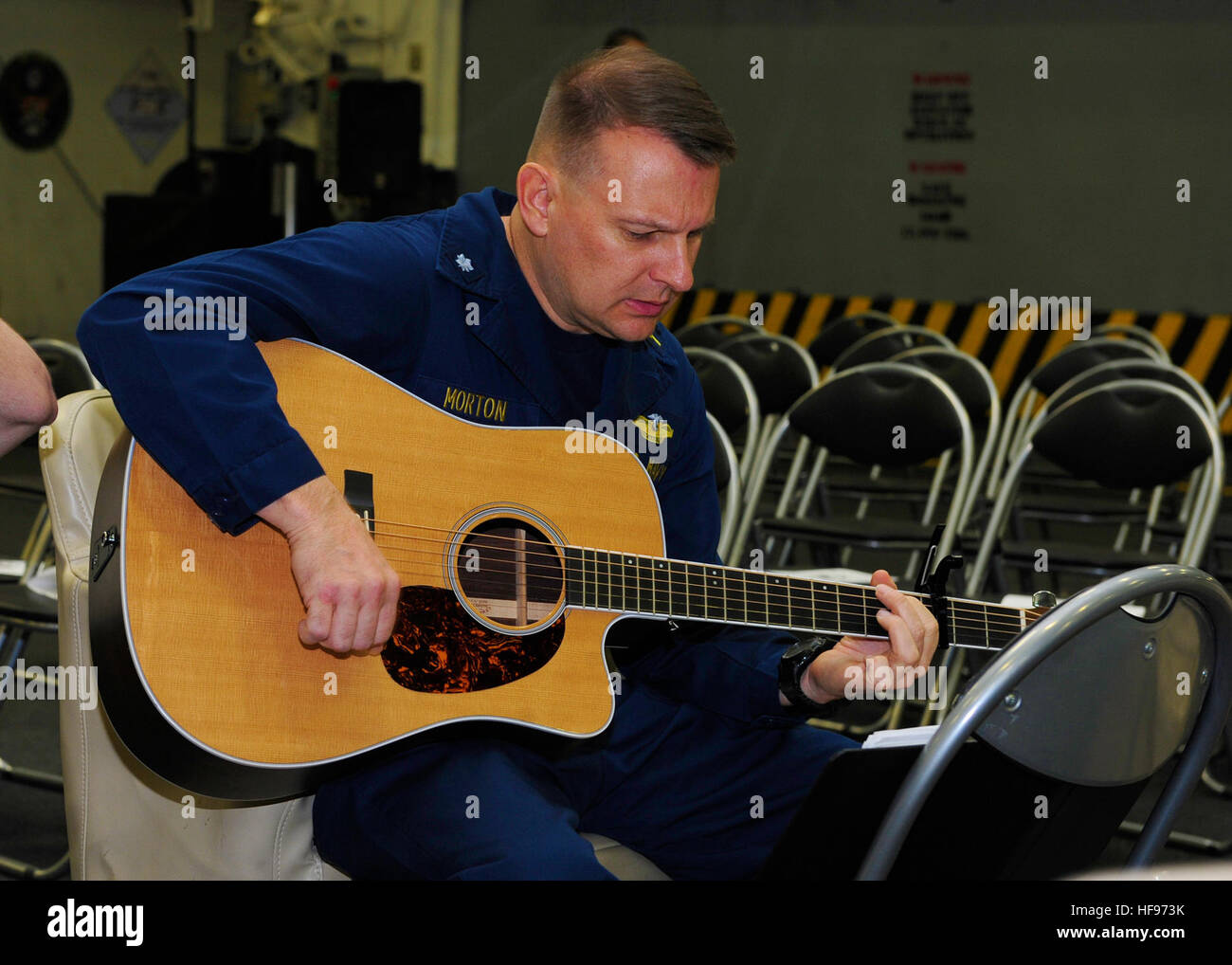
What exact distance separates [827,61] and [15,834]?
25.1ft

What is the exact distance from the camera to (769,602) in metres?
1.61

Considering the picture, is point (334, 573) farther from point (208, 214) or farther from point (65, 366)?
point (208, 214)

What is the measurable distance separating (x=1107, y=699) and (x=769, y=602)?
479 mm

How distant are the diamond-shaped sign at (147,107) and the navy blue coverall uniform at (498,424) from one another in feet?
30.3

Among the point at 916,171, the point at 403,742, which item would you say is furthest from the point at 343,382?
the point at 916,171

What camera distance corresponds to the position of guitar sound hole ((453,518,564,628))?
4.85 ft

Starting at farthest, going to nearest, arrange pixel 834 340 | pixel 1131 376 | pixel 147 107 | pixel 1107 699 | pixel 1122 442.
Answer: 1. pixel 147 107
2. pixel 834 340
3. pixel 1131 376
4. pixel 1122 442
5. pixel 1107 699

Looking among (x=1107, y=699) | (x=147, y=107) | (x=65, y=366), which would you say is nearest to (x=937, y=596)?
(x=1107, y=699)

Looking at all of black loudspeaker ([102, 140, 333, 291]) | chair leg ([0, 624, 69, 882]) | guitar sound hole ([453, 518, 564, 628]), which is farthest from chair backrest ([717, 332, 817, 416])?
black loudspeaker ([102, 140, 333, 291])

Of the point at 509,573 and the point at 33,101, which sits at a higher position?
the point at 33,101

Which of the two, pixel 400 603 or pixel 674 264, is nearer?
pixel 400 603

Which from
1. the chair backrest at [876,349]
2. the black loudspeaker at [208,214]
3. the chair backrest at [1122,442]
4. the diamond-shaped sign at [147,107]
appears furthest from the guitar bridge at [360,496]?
the diamond-shaped sign at [147,107]

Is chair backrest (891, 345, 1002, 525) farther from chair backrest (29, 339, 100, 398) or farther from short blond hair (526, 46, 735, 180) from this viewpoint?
short blond hair (526, 46, 735, 180)
